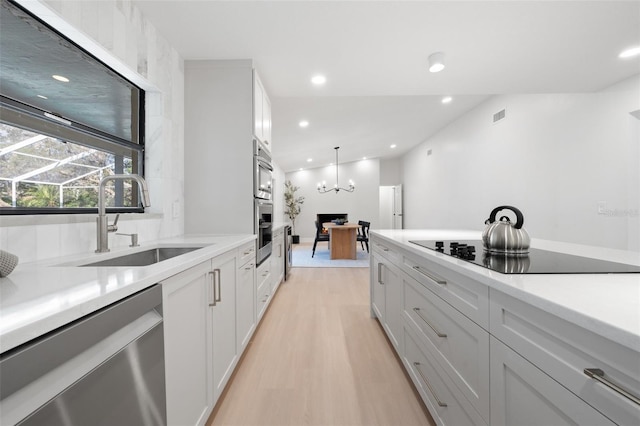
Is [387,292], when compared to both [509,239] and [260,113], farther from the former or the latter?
[260,113]

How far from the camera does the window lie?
113cm

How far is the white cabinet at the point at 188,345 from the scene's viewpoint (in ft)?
3.16

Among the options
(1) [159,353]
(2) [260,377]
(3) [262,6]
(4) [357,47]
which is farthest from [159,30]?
(2) [260,377]

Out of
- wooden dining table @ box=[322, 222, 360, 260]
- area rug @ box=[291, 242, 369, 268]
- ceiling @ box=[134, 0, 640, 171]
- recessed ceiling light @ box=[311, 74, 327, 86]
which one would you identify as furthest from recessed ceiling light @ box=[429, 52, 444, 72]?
wooden dining table @ box=[322, 222, 360, 260]

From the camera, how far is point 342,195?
372 inches

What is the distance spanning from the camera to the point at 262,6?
175 cm

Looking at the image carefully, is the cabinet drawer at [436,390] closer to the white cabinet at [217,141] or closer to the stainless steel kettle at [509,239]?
the stainless steel kettle at [509,239]

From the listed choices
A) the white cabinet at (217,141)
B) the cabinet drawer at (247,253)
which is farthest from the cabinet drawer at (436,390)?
the white cabinet at (217,141)

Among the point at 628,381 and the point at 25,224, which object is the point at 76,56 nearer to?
the point at 25,224

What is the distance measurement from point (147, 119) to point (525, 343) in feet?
8.35

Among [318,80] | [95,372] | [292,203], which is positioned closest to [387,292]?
[95,372]

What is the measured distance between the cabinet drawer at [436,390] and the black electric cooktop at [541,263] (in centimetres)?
53

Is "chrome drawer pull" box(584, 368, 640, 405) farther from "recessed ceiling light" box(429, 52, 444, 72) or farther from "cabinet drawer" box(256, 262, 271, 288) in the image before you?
"recessed ceiling light" box(429, 52, 444, 72)

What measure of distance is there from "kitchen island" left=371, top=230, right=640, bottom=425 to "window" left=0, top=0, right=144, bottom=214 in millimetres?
1898
